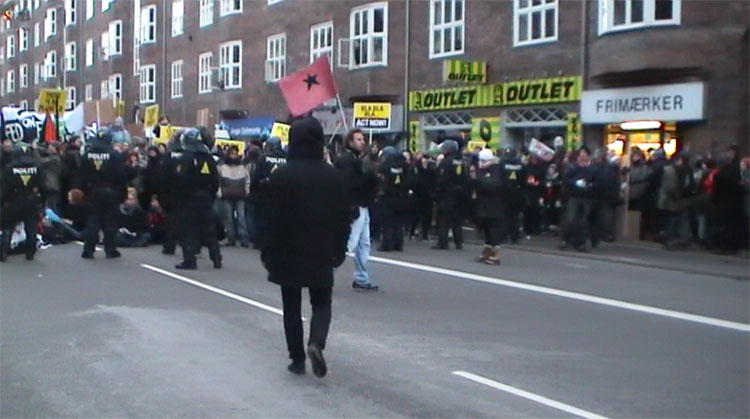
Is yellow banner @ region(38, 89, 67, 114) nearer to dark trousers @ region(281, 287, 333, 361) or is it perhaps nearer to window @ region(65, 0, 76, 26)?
dark trousers @ region(281, 287, 333, 361)

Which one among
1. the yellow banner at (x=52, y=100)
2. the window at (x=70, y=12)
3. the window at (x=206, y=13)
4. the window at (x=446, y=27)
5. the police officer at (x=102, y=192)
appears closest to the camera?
the police officer at (x=102, y=192)

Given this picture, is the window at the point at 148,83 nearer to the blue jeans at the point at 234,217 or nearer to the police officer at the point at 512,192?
the police officer at the point at 512,192

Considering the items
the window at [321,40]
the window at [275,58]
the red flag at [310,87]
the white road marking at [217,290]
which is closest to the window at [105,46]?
the window at [275,58]

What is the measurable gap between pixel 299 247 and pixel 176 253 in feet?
34.3

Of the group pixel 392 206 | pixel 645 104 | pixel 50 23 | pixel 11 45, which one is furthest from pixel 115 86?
pixel 392 206

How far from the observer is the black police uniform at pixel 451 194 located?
19750 millimetres

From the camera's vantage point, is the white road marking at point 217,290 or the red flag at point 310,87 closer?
the white road marking at point 217,290

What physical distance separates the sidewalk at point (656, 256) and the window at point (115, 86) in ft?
119

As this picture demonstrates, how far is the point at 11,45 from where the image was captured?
3083 inches

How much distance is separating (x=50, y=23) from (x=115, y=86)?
13.3m

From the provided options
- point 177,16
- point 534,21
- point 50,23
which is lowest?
point 534,21

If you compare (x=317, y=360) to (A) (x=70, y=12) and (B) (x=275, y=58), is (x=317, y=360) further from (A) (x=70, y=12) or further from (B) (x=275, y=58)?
(A) (x=70, y=12)

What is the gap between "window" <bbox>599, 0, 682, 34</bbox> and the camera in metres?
23.9

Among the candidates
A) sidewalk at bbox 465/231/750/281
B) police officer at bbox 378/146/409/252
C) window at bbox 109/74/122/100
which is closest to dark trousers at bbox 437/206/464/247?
police officer at bbox 378/146/409/252
